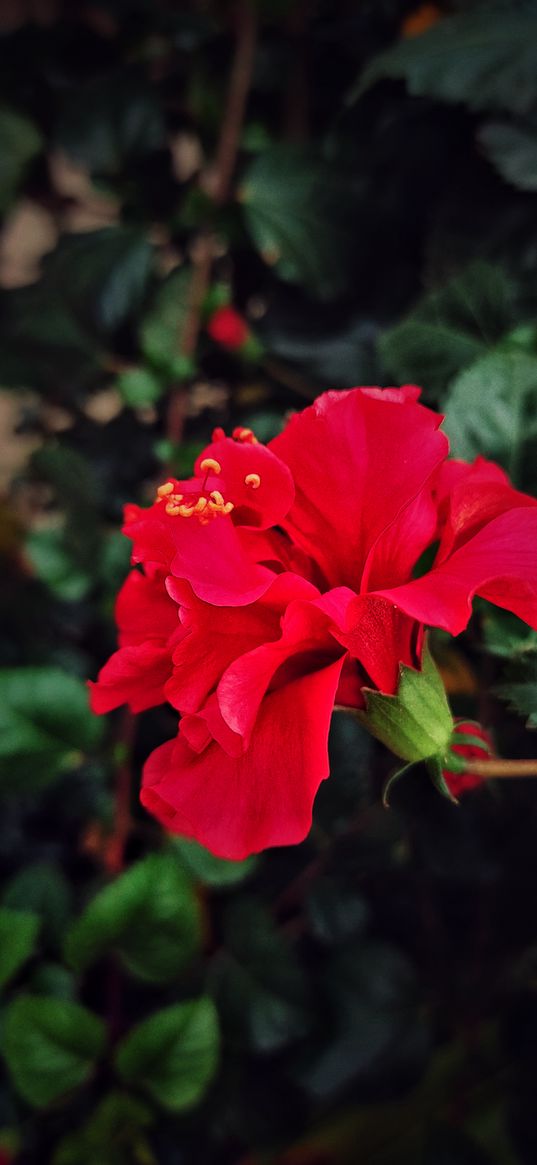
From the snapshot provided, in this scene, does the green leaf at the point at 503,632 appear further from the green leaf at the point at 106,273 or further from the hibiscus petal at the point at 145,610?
the green leaf at the point at 106,273

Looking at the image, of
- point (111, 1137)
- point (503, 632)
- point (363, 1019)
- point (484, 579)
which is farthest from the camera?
point (363, 1019)

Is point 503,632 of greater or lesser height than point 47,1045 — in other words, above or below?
above

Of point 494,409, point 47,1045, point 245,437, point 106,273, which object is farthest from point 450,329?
point 47,1045

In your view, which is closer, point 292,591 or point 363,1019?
point 292,591

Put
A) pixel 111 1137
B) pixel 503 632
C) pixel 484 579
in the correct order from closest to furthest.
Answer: pixel 484 579 → pixel 503 632 → pixel 111 1137

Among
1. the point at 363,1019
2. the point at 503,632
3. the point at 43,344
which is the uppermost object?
the point at 503,632

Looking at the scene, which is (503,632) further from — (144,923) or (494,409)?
(144,923)
